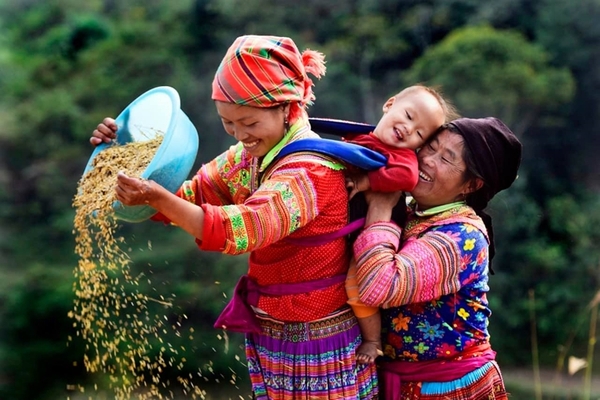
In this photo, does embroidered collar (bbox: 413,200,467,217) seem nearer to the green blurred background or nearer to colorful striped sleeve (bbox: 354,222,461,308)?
colorful striped sleeve (bbox: 354,222,461,308)

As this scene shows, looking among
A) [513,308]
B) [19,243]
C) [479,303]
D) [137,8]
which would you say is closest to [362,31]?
[137,8]

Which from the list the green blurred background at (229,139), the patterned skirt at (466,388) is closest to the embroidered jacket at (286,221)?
the patterned skirt at (466,388)

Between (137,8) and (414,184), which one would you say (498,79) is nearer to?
(137,8)

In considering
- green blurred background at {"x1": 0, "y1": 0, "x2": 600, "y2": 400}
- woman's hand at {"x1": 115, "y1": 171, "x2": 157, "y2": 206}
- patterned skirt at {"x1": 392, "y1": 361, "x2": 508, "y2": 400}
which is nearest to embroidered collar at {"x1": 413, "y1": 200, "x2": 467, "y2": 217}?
patterned skirt at {"x1": 392, "y1": 361, "x2": 508, "y2": 400}

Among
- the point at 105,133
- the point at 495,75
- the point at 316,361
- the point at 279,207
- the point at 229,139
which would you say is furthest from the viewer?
the point at 495,75

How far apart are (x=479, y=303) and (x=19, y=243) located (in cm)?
810

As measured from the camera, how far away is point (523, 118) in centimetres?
1111

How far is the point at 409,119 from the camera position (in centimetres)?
242

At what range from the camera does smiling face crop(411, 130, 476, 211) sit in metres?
2.44

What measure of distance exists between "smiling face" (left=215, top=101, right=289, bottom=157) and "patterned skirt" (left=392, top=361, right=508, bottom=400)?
810 mm

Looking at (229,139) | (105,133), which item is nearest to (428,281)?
(105,133)

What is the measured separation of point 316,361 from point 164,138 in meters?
0.74

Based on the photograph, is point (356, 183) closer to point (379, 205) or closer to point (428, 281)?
point (379, 205)

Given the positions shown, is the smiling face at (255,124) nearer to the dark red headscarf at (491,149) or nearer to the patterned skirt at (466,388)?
the dark red headscarf at (491,149)
